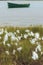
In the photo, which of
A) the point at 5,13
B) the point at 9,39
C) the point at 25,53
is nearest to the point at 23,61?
the point at 25,53

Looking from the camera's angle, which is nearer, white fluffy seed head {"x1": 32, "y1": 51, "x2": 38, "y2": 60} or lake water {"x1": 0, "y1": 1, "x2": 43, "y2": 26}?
white fluffy seed head {"x1": 32, "y1": 51, "x2": 38, "y2": 60}

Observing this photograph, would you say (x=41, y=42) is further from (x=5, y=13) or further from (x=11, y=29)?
(x=5, y=13)

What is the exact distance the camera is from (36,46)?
180 cm

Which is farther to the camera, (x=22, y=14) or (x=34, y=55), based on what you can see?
(x=22, y=14)

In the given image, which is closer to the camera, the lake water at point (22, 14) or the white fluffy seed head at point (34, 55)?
the white fluffy seed head at point (34, 55)

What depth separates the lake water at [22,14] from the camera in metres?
2.86

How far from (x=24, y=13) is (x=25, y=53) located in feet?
4.32

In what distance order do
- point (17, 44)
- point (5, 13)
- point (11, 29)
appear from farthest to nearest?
point (5, 13) < point (11, 29) < point (17, 44)

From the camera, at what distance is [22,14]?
9.83 feet

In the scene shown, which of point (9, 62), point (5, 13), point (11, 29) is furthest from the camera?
point (5, 13)

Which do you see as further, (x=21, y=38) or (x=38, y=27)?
(x=38, y=27)

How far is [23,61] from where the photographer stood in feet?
5.73

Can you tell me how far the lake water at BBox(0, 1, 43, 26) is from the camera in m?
2.86

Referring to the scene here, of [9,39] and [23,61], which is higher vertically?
[9,39]
